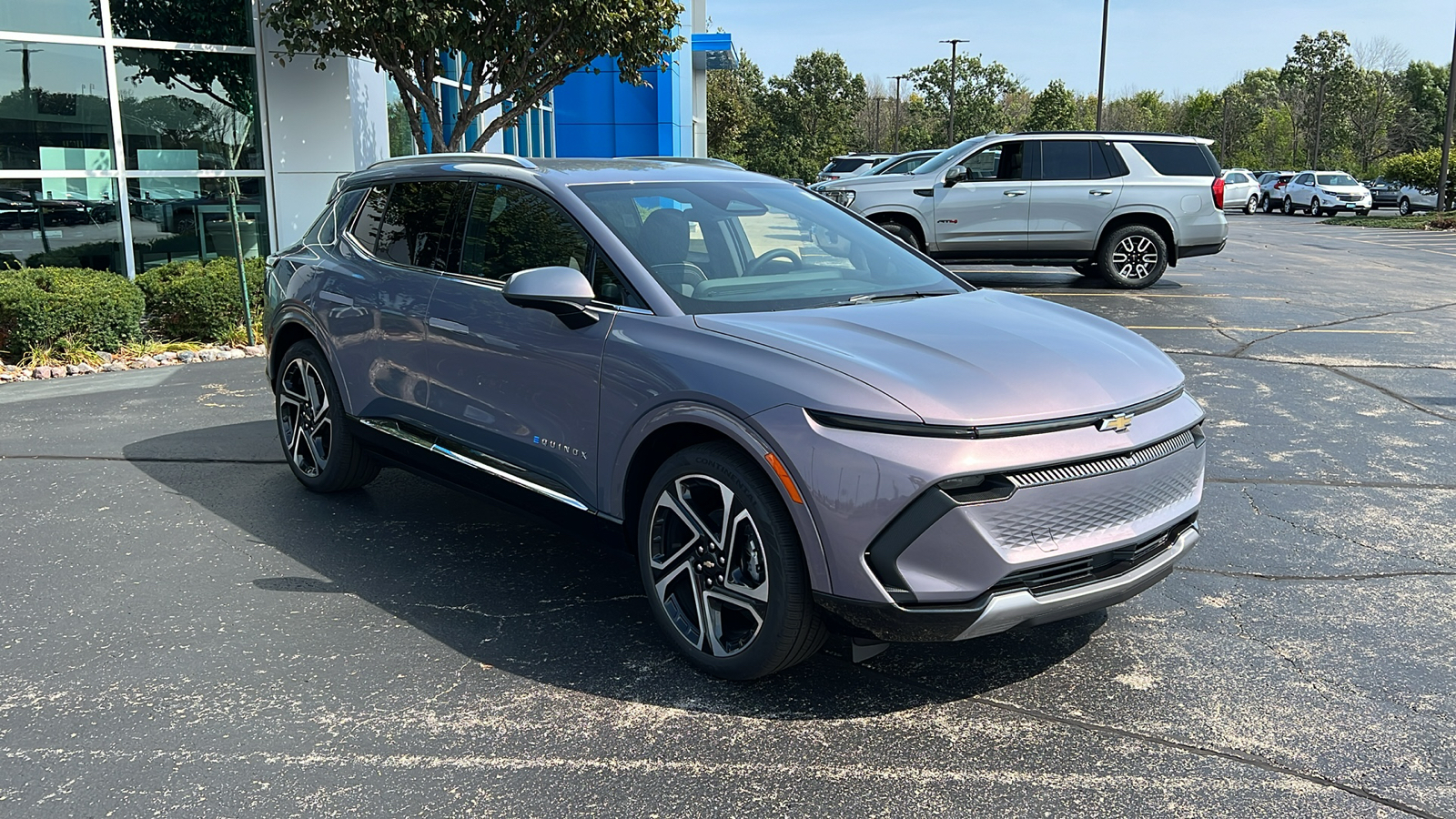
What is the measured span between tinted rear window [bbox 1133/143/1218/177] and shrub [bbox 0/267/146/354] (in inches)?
480

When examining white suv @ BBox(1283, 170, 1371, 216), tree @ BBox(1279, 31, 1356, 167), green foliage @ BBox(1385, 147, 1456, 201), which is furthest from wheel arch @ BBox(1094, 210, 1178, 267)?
tree @ BBox(1279, 31, 1356, 167)

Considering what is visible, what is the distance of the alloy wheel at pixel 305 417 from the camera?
19.0 feet

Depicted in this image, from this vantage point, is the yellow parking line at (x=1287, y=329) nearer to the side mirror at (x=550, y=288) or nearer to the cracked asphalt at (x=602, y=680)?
the cracked asphalt at (x=602, y=680)

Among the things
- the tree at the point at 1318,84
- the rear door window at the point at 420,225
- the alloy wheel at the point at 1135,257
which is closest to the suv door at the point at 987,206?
the alloy wheel at the point at 1135,257

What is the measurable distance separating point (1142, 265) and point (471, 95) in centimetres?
897

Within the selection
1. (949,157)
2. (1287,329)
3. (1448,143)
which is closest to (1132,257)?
(949,157)

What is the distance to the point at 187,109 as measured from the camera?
12562mm

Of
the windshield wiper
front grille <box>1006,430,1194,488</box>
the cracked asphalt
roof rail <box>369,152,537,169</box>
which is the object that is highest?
roof rail <box>369,152,537,169</box>

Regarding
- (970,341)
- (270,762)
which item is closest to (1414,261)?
(970,341)

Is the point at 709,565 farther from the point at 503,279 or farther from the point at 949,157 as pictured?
the point at 949,157

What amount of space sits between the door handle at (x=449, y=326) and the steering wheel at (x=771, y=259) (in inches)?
45.7

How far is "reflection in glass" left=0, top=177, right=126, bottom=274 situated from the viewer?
437 inches

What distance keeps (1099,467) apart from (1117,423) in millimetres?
156

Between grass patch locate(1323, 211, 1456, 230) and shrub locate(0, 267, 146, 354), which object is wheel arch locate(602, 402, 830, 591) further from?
grass patch locate(1323, 211, 1456, 230)
